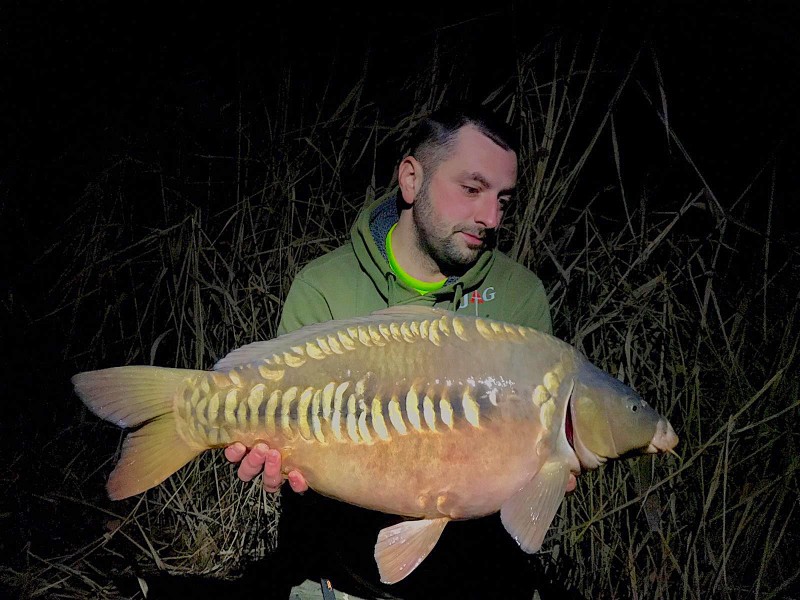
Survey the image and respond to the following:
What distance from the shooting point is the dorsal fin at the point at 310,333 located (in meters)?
1.08

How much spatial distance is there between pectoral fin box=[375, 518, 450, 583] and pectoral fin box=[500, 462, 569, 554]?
0.13m

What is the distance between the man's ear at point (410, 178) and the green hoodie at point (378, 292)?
0.49 feet

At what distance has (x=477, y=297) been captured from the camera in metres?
1.49

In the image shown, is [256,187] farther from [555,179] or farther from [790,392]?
A: [790,392]

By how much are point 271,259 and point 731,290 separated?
5.56 feet

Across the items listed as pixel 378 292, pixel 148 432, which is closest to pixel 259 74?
pixel 378 292

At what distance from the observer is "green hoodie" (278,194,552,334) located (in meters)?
1.48

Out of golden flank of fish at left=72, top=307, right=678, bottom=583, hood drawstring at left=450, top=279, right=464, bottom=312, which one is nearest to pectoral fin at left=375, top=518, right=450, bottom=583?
golden flank of fish at left=72, top=307, right=678, bottom=583

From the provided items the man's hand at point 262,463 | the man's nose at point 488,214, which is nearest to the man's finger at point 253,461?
the man's hand at point 262,463

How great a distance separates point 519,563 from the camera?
1.65 metres

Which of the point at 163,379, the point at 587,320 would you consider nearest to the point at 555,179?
the point at 587,320

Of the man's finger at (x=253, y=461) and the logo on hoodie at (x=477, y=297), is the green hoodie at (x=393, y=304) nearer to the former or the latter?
the logo on hoodie at (x=477, y=297)

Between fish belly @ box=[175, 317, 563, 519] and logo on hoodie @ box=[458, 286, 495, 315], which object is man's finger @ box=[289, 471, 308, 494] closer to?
fish belly @ box=[175, 317, 563, 519]

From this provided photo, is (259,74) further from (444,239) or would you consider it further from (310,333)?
(310,333)
